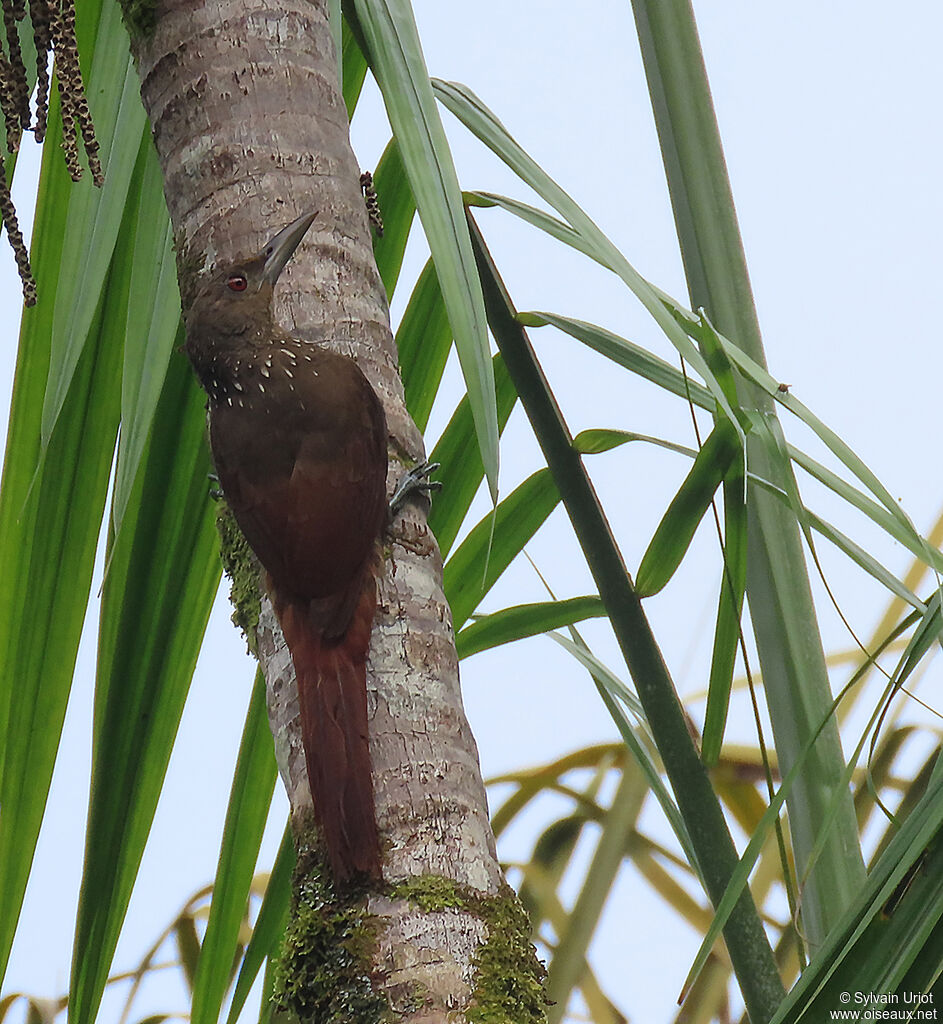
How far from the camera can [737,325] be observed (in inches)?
59.9

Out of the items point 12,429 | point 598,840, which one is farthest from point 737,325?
point 598,840

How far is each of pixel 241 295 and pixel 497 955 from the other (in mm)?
775

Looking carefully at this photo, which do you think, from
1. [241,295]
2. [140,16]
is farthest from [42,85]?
[241,295]

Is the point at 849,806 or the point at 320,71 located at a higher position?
the point at 320,71

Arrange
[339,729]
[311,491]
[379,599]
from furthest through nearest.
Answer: [311,491], [379,599], [339,729]

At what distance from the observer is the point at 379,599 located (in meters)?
1.16

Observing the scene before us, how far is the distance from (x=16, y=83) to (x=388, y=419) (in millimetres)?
475

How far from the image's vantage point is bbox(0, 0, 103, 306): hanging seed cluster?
1.16 metres

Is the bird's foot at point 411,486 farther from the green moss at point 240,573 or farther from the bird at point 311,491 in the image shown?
the green moss at point 240,573

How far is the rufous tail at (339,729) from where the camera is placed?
0.98 metres

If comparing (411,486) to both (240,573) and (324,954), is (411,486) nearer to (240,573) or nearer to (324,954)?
(240,573)

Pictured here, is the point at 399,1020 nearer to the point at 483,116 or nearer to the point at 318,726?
the point at 318,726

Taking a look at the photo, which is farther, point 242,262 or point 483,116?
point 483,116

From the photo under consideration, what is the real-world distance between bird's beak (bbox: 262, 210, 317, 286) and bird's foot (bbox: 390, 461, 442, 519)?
0.77ft
